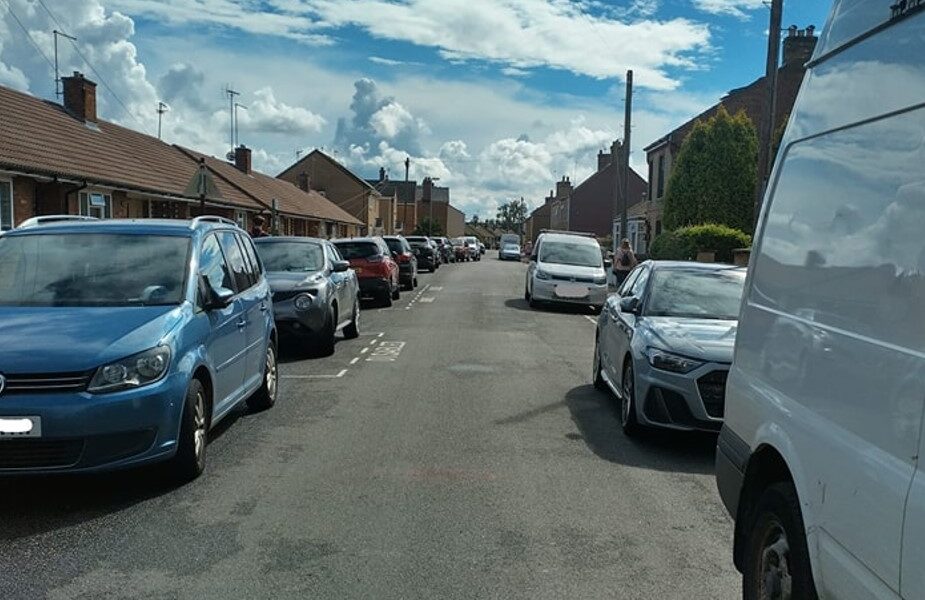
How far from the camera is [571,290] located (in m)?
19.4

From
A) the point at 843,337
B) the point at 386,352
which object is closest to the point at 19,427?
the point at 843,337

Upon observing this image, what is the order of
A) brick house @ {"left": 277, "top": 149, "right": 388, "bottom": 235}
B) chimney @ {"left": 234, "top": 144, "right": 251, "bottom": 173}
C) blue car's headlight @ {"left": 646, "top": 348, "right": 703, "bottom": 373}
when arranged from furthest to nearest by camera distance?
brick house @ {"left": 277, "top": 149, "right": 388, "bottom": 235} < chimney @ {"left": 234, "top": 144, "right": 251, "bottom": 173} < blue car's headlight @ {"left": 646, "top": 348, "right": 703, "bottom": 373}

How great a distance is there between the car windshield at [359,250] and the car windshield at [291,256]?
6.42 meters

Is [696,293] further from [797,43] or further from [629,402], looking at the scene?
[797,43]

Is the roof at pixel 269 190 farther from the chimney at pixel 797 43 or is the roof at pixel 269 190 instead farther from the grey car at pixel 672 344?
the grey car at pixel 672 344

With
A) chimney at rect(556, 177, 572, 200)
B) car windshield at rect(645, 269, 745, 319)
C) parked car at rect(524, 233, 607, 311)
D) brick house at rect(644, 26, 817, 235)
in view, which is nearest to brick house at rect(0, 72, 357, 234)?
parked car at rect(524, 233, 607, 311)

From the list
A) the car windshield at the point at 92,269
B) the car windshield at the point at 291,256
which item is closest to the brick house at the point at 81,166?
the car windshield at the point at 291,256

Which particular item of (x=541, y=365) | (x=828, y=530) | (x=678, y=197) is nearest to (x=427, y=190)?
(x=678, y=197)

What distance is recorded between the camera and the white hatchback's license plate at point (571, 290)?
19.4 m

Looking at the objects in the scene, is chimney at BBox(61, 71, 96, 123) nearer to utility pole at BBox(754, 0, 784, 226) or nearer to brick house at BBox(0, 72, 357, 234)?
brick house at BBox(0, 72, 357, 234)

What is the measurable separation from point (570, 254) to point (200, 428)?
16.0m

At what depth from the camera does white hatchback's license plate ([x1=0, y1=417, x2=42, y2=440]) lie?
15.2ft

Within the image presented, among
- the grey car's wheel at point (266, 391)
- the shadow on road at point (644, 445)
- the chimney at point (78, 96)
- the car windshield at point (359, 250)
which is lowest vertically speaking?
the shadow on road at point (644, 445)

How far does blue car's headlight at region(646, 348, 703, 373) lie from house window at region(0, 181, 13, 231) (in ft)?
51.1
